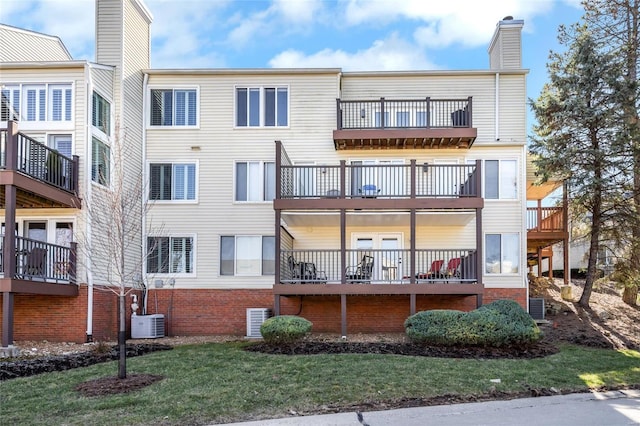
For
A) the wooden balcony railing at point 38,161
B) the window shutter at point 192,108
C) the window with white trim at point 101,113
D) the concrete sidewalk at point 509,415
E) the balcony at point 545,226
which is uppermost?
the window shutter at point 192,108

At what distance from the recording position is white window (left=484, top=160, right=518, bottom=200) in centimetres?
1959

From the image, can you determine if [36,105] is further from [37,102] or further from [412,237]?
[412,237]

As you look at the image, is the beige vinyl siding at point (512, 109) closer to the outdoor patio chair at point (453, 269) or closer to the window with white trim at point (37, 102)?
the outdoor patio chair at point (453, 269)

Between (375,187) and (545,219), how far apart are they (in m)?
8.54

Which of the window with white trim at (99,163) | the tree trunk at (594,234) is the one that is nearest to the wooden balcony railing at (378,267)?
the tree trunk at (594,234)

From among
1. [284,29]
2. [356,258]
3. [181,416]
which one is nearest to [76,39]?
[284,29]

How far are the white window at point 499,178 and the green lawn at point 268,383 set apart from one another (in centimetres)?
679

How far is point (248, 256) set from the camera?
19.5 metres

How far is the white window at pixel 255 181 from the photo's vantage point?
64.6ft

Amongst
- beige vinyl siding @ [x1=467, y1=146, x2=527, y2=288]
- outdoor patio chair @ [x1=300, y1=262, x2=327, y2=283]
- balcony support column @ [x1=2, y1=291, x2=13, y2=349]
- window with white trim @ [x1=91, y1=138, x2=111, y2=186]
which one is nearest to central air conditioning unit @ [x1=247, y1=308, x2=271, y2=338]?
outdoor patio chair @ [x1=300, y1=262, x2=327, y2=283]

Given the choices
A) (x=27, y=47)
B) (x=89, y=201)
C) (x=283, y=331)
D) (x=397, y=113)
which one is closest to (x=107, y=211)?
(x=89, y=201)

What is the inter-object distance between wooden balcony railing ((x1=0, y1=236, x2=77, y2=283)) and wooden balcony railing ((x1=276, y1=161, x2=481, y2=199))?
582 cm

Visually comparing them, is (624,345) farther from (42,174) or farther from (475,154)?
(42,174)

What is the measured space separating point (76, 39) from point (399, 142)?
13.7 m
